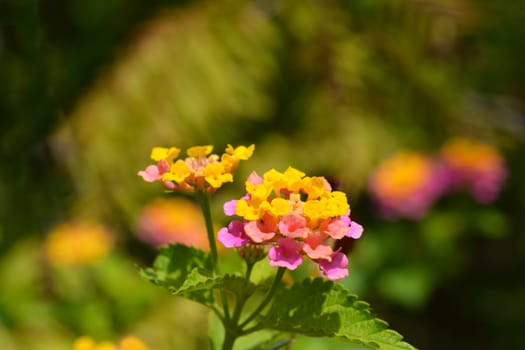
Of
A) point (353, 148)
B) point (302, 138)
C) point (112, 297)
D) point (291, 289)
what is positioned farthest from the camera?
point (302, 138)

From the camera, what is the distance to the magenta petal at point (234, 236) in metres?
0.43

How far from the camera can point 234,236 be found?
438mm

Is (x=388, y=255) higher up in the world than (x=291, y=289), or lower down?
higher up

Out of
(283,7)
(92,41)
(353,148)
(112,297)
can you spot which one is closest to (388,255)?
(353,148)

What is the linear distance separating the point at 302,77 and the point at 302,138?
0.66 ft

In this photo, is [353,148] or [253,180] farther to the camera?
[353,148]

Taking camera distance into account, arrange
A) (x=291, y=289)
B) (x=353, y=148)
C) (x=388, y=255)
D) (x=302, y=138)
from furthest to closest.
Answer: (x=302, y=138), (x=353, y=148), (x=388, y=255), (x=291, y=289)

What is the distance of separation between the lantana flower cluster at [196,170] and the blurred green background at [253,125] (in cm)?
110

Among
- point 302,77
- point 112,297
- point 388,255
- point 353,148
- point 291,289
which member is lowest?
point 291,289

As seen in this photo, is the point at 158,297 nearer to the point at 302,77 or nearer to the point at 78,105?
the point at 78,105

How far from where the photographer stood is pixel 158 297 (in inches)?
66.1

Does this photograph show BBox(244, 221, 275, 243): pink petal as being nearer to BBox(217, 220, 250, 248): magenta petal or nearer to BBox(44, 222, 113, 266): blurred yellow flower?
BBox(217, 220, 250, 248): magenta petal

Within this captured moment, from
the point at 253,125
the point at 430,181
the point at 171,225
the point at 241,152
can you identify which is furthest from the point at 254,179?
the point at 253,125

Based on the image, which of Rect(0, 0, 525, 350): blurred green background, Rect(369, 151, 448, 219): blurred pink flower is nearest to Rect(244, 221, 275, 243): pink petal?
Rect(0, 0, 525, 350): blurred green background
